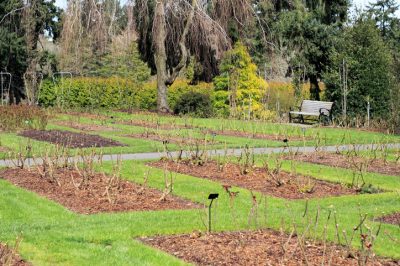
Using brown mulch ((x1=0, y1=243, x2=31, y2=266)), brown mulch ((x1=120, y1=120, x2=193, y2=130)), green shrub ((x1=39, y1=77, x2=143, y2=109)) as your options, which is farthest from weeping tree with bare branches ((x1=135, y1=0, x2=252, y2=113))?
brown mulch ((x1=0, y1=243, x2=31, y2=266))

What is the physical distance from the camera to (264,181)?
9922mm

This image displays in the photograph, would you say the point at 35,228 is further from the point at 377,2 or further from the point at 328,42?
the point at 377,2

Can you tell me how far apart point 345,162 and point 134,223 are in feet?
20.6

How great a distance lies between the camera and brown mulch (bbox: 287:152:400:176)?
11.3 metres

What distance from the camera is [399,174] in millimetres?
10914

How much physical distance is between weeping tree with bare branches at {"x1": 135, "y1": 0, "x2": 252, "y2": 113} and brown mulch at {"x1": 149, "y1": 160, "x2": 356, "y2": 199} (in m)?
15.6

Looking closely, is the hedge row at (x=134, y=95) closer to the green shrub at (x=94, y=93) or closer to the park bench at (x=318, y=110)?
the green shrub at (x=94, y=93)

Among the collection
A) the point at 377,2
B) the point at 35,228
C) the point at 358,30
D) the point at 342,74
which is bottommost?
the point at 35,228

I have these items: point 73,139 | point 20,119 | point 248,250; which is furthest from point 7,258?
point 20,119

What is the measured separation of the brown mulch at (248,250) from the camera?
5426 mm

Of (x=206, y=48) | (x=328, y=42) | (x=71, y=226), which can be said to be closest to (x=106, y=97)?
(x=206, y=48)

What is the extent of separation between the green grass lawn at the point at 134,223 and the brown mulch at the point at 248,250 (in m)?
0.19

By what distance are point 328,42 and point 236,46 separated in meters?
3.71

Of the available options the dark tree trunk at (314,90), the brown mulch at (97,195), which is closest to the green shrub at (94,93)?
the dark tree trunk at (314,90)
